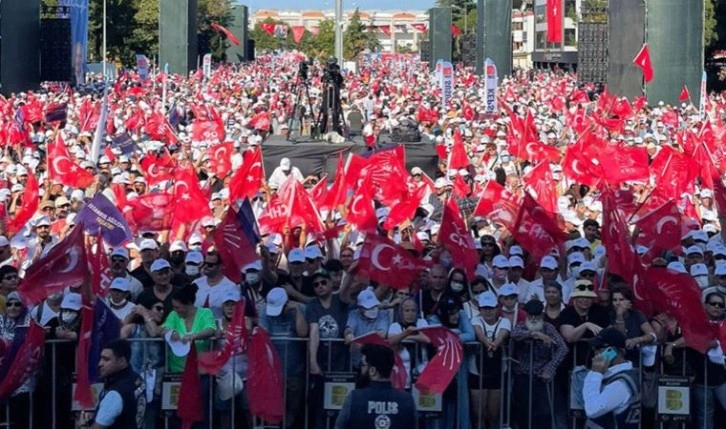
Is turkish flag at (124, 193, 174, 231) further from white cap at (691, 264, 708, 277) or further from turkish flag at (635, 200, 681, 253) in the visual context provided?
white cap at (691, 264, 708, 277)

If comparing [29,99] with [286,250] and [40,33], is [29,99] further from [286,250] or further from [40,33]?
[286,250]

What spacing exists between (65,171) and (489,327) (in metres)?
9.10

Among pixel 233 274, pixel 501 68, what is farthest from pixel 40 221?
pixel 501 68

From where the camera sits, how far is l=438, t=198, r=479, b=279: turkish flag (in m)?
11.7

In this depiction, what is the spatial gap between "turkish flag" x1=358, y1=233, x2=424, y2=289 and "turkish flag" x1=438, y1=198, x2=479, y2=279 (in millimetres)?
950

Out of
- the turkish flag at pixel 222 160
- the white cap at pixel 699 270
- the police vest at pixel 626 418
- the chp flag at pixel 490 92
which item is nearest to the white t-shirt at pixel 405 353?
the police vest at pixel 626 418

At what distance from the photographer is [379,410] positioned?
22.0 ft

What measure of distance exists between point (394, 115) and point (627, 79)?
751cm

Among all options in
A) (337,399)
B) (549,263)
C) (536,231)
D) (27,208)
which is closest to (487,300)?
(337,399)

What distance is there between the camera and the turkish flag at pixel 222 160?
2008cm

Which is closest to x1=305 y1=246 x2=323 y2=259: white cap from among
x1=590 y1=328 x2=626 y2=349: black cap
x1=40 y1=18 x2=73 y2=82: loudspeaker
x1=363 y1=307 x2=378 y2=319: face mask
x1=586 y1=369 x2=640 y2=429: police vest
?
x1=363 y1=307 x2=378 y2=319: face mask

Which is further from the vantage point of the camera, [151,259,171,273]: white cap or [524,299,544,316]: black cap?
[151,259,171,273]: white cap

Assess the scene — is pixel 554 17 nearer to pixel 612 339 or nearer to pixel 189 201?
pixel 189 201

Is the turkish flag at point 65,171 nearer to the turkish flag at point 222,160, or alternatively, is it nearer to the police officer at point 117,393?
the turkish flag at point 222,160
